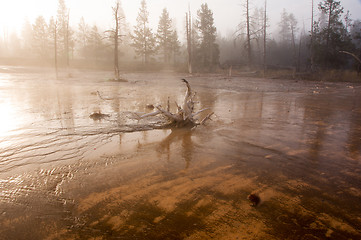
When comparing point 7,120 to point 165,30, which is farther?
point 165,30

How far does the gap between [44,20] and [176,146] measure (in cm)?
5090

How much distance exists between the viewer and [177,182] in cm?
332

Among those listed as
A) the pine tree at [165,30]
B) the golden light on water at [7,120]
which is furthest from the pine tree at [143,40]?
the golden light on water at [7,120]

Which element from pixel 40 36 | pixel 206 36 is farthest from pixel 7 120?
pixel 40 36

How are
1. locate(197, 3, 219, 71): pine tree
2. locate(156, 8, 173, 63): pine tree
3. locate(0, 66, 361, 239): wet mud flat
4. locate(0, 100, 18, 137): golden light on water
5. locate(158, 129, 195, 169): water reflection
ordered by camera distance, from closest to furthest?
locate(0, 66, 361, 239): wet mud flat < locate(158, 129, 195, 169): water reflection < locate(0, 100, 18, 137): golden light on water < locate(197, 3, 219, 71): pine tree < locate(156, 8, 173, 63): pine tree

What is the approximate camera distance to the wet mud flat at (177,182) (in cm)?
242

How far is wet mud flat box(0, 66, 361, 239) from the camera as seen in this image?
242 centimetres

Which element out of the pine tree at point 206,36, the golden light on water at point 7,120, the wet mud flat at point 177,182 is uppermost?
the pine tree at point 206,36

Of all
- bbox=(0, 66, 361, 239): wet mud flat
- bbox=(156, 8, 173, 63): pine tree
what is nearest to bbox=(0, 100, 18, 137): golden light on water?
bbox=(0, 66, 361, 239): wet mud flat

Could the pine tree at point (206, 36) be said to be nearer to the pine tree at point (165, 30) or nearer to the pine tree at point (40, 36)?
the pine tree at point (165, 30)

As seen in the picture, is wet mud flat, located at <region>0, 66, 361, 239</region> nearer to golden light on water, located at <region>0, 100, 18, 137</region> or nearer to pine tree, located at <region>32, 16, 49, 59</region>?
golden light on water, located at <region>0, 100, 18, 137</region>

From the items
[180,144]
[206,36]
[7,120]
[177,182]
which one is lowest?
[177,182]

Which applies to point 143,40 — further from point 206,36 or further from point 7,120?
point 7,120

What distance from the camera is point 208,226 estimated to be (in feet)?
8.00
